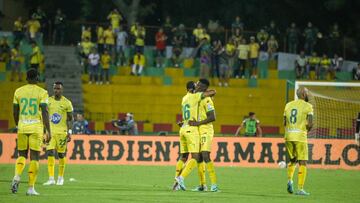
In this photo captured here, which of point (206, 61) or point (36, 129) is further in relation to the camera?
point (206, 61)

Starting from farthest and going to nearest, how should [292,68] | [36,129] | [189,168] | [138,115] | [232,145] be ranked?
[292,68] < [138,115] < [232,145] < [189,168] < [36,129]

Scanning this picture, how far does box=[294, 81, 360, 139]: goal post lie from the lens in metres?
32.8

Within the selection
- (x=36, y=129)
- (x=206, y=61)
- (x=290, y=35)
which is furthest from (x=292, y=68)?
(x=36, y=129)

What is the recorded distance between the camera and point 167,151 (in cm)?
3080

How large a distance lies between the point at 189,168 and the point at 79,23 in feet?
88.6

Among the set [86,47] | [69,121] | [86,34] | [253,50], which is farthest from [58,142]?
[253,50]

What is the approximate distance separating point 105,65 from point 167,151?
12055 mm

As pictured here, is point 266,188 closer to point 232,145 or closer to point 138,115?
point 232,145

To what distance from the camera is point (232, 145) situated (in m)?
31.0

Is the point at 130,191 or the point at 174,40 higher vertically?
the point at 174,40

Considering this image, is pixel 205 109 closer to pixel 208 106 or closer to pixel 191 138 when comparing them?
pixel 208 106

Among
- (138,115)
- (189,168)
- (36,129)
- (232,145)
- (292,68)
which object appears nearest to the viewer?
(36,129)

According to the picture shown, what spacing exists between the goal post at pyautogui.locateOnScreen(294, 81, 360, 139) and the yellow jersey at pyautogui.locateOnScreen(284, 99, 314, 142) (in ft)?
40.7

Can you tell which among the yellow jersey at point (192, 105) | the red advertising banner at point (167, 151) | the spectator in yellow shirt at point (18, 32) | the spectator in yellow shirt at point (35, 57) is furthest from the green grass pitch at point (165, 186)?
the spectator in yellow shirt at point (18, 32)
